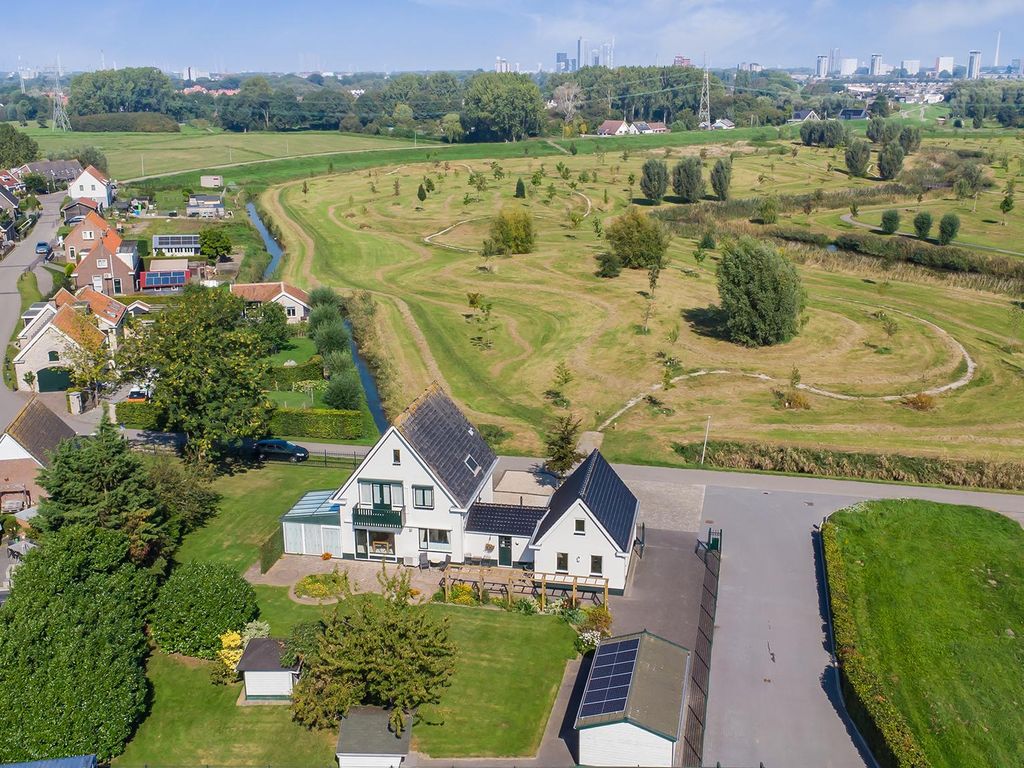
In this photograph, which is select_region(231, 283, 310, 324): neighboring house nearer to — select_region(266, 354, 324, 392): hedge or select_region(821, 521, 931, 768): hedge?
select_region(266, 354, 324, 392): hedge

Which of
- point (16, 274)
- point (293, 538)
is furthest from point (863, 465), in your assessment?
point (16, 274)

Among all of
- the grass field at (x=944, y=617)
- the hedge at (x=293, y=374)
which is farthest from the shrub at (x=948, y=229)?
the hedge at (x=293, y=374)

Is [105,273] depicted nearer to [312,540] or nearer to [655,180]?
[312,540]

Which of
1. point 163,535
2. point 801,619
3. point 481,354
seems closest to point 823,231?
point 481,354

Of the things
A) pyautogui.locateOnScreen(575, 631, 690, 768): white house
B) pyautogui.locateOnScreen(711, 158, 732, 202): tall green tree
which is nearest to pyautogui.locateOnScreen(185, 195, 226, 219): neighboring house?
pyautogui.locateOnScreen(711, 158, 732, 202): tall green tree

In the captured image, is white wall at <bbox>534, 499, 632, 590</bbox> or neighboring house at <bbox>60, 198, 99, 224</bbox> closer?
white wall at <bbox>534, 499, 632, 590</bbox>

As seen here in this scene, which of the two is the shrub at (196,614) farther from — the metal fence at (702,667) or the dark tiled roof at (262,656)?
the metal fence at (702,667)

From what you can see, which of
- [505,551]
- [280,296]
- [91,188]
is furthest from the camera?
[91,188]
